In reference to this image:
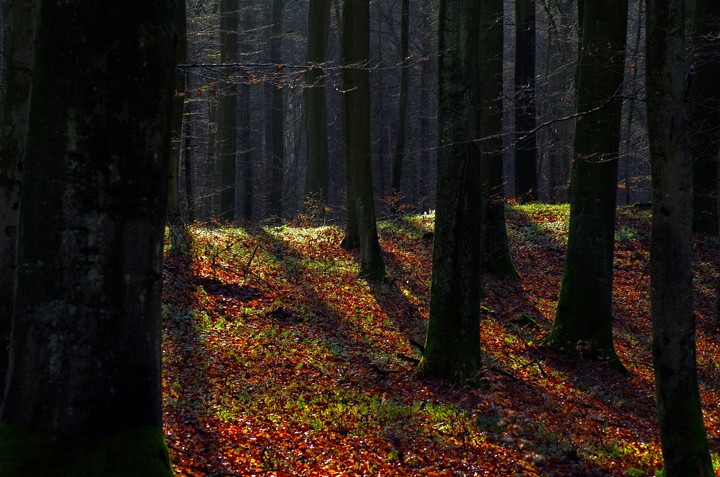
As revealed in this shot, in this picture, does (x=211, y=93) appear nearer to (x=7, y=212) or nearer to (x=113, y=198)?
(x=7, y=212)

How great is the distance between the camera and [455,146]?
8516 millimetres

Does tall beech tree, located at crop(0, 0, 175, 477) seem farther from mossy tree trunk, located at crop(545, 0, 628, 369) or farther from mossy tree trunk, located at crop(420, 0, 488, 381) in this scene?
mossy tree trunk, located at crop(545, 0, 628, 369)

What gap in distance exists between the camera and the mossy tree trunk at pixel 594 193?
10383mm

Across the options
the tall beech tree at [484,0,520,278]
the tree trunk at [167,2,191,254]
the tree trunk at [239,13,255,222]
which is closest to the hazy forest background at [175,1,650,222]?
the tree trunk at [239,13,255,222]

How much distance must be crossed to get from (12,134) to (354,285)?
8972 mm

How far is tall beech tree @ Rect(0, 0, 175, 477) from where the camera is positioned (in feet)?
10.4

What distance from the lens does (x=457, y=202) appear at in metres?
8.58

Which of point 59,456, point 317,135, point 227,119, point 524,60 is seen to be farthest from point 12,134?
point 317,135

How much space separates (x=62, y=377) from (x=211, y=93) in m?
5.18

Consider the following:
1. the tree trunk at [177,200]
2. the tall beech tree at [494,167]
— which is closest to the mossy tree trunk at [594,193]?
the tall beech tree at [494,167]

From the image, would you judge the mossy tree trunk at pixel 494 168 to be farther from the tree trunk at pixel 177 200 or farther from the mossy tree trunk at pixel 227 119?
the mossy tree trunk at pixel 227 119

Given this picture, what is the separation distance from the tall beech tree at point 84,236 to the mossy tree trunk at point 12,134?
3181 mm

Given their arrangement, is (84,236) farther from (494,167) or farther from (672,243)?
(494,167)

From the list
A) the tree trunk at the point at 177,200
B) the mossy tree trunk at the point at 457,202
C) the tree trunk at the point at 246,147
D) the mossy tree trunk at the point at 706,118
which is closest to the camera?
the mossy tree trunk at the point at 457,202
